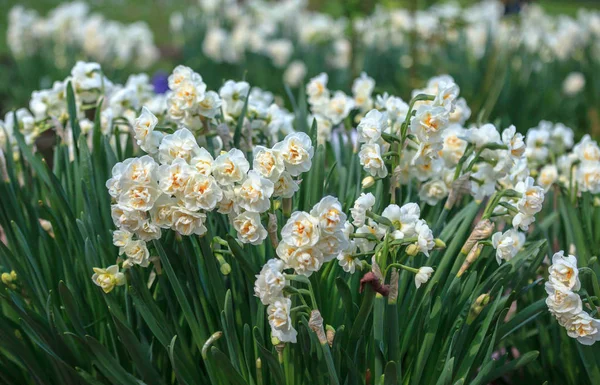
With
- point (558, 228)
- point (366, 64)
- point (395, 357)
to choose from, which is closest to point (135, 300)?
point (395, 357)

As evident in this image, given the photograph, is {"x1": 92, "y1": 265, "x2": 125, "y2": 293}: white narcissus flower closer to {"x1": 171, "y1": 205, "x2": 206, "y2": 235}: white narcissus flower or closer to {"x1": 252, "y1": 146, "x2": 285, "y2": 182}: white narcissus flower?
{"x1": 171, "y1": 205, "x2": 206, "y2": 235}: white narcissus flower

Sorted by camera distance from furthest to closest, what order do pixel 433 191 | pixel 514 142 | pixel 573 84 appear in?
pixel 573 84 < pixel 433 191 < pixel 514 142

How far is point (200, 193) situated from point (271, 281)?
0.73 ft

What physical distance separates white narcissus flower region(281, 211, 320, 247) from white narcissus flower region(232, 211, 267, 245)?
3.5 inches

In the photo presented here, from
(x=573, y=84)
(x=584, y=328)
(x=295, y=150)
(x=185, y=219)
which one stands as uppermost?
(x=295, y=150)

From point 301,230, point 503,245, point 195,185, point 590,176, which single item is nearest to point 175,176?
point 195,185

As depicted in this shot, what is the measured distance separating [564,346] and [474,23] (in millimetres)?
4106

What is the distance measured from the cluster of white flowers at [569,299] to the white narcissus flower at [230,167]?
71 cm

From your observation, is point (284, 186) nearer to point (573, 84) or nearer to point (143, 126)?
point (143, 126)

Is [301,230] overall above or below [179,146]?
below

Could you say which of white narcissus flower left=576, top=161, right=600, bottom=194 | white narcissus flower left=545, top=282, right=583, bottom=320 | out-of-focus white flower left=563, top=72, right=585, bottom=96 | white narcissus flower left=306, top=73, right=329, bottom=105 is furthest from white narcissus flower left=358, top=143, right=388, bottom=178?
out-of-focus white flower left=563, top=72, right=585, bottom=96

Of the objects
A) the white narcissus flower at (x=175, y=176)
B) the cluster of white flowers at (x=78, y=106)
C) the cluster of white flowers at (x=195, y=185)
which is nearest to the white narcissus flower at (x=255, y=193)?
the cluster of white flowers at (x=195, y=185)

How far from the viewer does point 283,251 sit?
1.35 meters

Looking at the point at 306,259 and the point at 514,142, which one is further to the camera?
the point at 514,142
